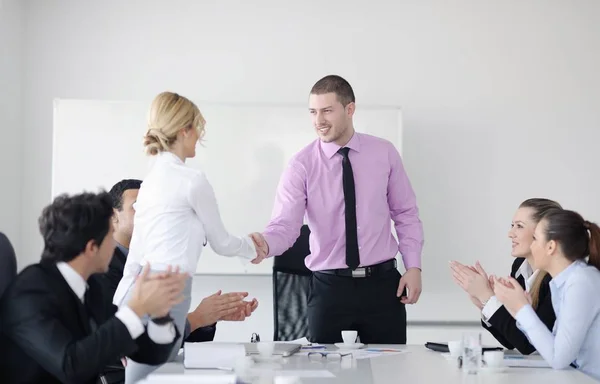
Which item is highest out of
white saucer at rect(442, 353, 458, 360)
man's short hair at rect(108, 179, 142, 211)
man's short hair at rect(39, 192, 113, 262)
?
man's short hair at rect(108, 179, 142, 211)

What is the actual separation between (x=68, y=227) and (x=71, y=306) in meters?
0.22

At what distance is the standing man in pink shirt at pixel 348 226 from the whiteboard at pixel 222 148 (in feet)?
3.88

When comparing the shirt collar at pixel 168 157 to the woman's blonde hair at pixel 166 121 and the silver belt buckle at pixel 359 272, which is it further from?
the silver belt buckle at pixel 359 272

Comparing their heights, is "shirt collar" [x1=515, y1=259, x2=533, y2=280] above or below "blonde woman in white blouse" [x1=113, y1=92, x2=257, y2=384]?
below

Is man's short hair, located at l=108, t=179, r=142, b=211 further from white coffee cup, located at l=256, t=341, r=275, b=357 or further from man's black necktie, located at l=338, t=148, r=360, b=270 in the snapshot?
white coffee cup, located at l=256, t=341, r=275, b=357

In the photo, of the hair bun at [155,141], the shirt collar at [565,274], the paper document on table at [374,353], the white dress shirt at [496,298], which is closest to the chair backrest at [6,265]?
the hair bun at [155,141]

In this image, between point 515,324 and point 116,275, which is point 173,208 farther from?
point 515,324

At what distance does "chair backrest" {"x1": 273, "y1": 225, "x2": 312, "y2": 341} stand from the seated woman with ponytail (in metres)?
1.52

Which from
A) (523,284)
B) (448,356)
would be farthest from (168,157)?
(523,284)

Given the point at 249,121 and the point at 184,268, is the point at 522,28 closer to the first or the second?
the point at 249,121

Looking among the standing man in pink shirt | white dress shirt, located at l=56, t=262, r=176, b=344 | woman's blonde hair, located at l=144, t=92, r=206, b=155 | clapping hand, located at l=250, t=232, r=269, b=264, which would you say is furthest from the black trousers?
white dress shirt, located at l=56, t=262, r=176, b=344

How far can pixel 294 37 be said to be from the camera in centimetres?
551

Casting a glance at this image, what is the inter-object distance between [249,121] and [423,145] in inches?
46.6

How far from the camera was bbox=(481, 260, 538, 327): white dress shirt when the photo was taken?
10.5 feet
